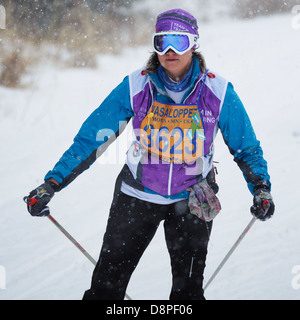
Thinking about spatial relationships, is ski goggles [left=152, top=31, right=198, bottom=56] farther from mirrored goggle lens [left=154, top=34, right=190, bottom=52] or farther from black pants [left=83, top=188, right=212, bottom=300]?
black pants [left=83, top=188, right=212, bottom=300]

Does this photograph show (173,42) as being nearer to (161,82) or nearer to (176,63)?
(176,63)

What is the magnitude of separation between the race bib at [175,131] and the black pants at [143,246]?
11.8 inches

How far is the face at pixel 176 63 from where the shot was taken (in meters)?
2.32

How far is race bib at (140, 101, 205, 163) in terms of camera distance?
7.71 ft

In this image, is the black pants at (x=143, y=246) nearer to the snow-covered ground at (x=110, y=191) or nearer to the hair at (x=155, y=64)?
the hair at (x=155, y=64)

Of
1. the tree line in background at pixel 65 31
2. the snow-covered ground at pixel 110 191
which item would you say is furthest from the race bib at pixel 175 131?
the tree line in background at pixel 65 31

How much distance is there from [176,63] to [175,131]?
1.23ft

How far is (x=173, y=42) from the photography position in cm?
230

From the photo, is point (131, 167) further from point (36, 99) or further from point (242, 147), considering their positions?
point (36, 99)

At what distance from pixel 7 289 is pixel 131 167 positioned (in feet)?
6.20

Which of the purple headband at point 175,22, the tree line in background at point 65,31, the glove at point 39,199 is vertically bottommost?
the glove at point 39,199

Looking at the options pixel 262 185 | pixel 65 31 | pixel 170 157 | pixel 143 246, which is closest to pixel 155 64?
pixel 170 157

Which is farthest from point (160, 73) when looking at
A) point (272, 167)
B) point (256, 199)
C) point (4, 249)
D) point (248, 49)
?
point (248, 49)

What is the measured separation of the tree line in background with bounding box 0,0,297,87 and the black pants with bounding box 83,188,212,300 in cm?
721
